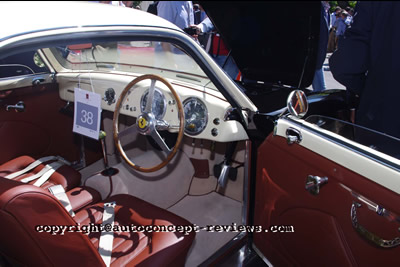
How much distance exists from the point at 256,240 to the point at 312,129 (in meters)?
0.79

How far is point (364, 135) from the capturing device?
1.32 meters

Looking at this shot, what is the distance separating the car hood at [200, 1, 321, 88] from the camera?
5.68ft

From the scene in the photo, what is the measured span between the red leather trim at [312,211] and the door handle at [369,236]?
15mm

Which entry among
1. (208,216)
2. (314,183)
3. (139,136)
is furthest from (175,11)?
(314,183)

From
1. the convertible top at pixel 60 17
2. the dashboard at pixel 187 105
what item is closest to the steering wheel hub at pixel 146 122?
the dashboard at pixel 187 105

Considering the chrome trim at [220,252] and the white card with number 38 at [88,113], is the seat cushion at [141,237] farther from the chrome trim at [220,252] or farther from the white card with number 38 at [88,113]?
the white card with number 38 at [88,113]

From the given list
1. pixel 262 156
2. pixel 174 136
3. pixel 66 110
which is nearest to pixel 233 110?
pixel 262 156

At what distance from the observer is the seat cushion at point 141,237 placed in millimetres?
1429

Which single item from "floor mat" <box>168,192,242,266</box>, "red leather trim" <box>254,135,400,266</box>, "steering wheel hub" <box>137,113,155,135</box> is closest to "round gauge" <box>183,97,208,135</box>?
"steering wheel hub" <box>137,113,155,135</box>

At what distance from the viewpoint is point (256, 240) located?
1.81 metres

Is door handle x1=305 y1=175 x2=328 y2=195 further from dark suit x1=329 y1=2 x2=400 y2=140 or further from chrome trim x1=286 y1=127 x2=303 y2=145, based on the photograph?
dark suit x1=329 y1=2 x2=400 y2=140

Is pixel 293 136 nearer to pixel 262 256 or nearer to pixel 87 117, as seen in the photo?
pixel 262 256

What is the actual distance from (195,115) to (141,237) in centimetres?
83

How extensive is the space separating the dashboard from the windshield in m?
0.07
